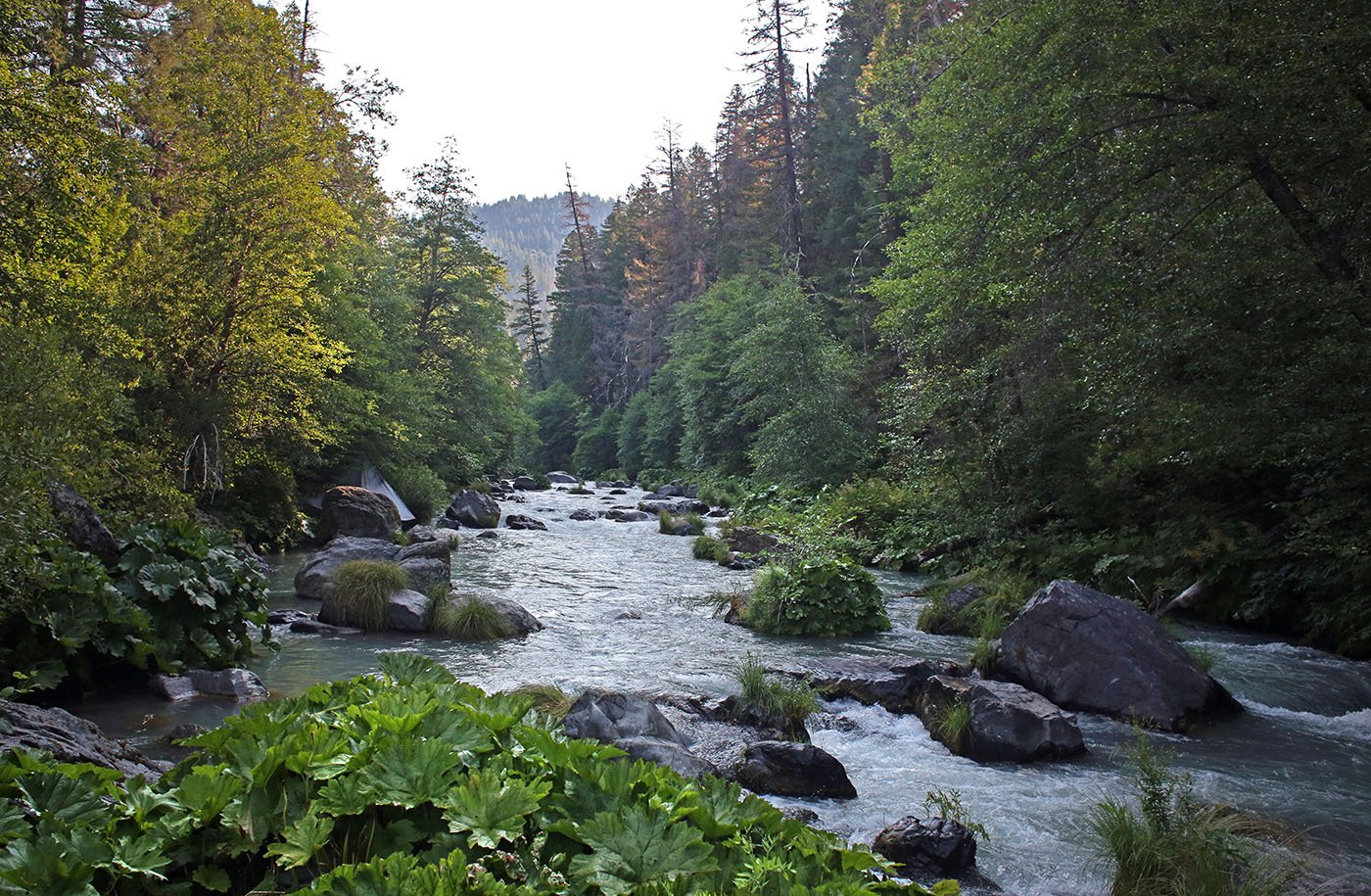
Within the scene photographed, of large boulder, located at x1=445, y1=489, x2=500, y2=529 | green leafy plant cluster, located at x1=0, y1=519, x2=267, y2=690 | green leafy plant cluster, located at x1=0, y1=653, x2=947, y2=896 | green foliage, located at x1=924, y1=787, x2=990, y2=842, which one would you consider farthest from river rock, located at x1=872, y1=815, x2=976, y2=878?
large boulder, located at x1=445, y1=489, x2=500, y2=529

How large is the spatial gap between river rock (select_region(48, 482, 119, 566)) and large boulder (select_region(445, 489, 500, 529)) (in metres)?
15.9

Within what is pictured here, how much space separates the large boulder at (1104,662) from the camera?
24.2 ft

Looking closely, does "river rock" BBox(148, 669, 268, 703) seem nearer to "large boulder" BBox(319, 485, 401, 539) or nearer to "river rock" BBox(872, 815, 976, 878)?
"river rock" BBox(872, 815, 976, 878)

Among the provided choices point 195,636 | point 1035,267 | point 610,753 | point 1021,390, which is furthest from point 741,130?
point 610,753

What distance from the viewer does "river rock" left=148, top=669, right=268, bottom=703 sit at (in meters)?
7.22

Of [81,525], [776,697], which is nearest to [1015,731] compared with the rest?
[776,697]

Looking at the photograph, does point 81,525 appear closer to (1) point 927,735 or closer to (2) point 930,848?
(2) point 930,848

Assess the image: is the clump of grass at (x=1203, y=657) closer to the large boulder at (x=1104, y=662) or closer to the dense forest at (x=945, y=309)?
the large boulder at (x=1104, y=662)

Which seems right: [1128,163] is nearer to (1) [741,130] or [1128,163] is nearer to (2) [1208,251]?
(2) [1208,251]

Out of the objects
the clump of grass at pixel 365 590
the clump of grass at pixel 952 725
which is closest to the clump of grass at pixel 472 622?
the clump of grass at pixel 365 590

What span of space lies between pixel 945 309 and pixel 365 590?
31.6 ft

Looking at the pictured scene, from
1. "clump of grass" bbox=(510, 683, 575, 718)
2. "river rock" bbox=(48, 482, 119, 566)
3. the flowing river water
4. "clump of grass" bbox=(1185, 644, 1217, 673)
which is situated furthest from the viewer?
"clump of grass" bbox=(1185, 644, 1217, 673)

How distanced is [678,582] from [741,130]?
1530 inches

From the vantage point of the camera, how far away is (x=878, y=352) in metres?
26.7
